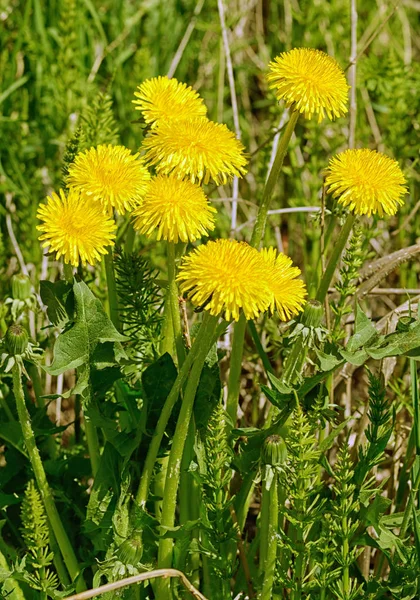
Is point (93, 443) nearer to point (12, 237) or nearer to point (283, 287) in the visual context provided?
point (283, 287)

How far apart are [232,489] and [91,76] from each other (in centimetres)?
159

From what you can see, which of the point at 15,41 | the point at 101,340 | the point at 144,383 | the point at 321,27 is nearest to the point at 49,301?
the point at 101,340

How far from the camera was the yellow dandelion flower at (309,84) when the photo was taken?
1.26m

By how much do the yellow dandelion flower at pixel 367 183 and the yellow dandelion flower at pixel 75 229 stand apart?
0.36 m

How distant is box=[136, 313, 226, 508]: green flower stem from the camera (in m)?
1.18

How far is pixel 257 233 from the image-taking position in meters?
1.35

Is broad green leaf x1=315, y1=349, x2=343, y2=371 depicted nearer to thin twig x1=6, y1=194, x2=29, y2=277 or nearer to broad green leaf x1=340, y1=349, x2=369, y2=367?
broad green leaf x1=340, y1=349, x2=369, y2=367

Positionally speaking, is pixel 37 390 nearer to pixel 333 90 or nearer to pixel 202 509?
pixel 202 509

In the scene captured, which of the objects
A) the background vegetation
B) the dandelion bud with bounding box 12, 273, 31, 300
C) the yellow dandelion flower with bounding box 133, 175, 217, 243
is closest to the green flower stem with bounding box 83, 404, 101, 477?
the background vegetation

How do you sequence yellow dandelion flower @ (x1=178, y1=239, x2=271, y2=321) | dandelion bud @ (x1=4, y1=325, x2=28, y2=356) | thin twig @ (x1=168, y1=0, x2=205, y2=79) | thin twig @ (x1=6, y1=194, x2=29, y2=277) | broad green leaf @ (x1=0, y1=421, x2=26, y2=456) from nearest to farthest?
yellow dandelion flower @ (x1=178, y1=239, x2=271, y2=321)
dandelion bud @ (x1=4, y1=325, x2=28, y2=356)
broad green leaf @ (x1=0, y1=421, x2=26, y2=456)
thin twig @ (x1=6, y1=194, x2=29, y2=277)
thin twig @ (x1=168, y1=0, x2=205, y2=79)

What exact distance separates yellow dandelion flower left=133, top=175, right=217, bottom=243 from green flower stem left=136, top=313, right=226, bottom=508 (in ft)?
0.42

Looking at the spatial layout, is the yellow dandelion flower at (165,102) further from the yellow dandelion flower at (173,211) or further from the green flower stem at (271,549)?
the green flower stem at (271,549)

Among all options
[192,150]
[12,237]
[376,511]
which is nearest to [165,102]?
[192,150]

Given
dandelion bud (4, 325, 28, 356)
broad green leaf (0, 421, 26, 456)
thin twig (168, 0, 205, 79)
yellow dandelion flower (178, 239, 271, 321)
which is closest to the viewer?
yellow dandelion flower (178, 239, 271, 321)
